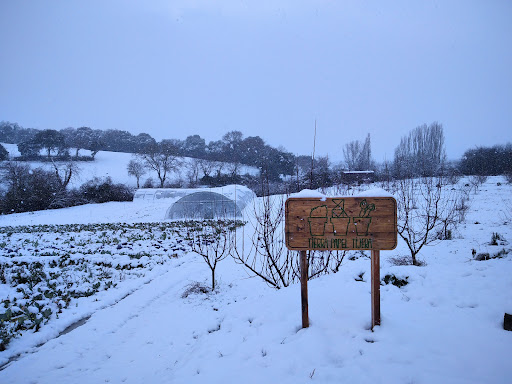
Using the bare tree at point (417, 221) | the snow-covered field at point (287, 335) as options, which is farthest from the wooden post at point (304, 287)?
the bare tree at point (417, 221)

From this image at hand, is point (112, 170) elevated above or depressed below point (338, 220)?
above

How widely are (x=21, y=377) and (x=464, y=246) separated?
9453 mm

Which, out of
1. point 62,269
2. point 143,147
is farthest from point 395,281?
point 143,147

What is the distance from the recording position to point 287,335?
312cm

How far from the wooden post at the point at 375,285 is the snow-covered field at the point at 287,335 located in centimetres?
13

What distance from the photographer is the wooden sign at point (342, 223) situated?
8.89ft

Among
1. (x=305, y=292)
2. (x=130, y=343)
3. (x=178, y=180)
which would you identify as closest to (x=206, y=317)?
(x=130, y=343)

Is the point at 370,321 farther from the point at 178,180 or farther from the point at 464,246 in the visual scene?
the point at 178,180

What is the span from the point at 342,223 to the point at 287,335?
149cm

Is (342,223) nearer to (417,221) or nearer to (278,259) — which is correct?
(278,259)

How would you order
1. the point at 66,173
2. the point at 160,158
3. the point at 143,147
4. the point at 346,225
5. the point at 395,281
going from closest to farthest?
the point at 346,225 < the point at 395,281 < the point at 66,173 < the point at 160,158 < the point at 143,147

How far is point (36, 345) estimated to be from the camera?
13.2ft

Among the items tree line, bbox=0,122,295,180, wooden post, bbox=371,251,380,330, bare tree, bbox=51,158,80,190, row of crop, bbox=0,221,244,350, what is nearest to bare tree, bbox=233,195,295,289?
row of crop, bbox=0,221,244,350

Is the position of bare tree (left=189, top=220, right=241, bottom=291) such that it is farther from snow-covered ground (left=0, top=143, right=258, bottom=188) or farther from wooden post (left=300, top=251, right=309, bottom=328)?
snow-covered ground (left=0, top=143, right=258, bottom=188)
